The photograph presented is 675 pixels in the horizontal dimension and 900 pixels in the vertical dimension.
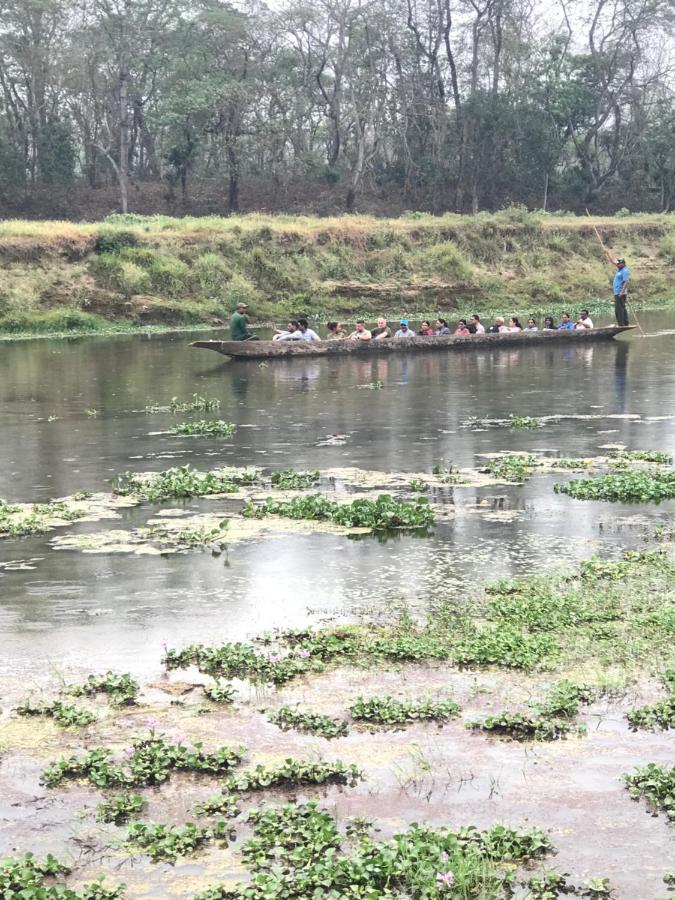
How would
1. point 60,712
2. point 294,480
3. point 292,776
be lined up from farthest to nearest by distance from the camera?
point 294,480
point 60,712
point 292,776

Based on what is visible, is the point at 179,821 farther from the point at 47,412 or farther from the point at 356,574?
the point at 47,412

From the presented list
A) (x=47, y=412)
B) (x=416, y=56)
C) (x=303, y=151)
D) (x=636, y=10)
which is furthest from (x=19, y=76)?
(x=47, y=412)

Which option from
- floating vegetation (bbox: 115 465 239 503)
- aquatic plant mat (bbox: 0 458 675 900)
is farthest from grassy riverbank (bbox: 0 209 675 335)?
aquatic plant mat (bbox: 0 458 675 900)

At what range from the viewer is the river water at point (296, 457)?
9.72 metres

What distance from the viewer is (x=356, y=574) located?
423 inches

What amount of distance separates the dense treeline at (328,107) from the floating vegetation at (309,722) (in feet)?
195

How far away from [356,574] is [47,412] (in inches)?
503

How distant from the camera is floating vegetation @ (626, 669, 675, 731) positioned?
23.4 feet

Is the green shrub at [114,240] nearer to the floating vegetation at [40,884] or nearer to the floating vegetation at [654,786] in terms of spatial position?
the floating vegetation at [654,786]

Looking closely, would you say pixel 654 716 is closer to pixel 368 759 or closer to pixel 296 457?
pixel 368 759

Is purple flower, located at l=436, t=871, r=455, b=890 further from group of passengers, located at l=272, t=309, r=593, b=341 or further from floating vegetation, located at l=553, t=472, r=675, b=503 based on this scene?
group of passengers, located at l=272, t=309, r=593, b=341

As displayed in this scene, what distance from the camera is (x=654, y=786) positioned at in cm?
629

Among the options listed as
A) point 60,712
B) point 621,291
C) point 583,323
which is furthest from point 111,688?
point 621,291

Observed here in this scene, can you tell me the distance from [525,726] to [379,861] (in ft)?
6.03
